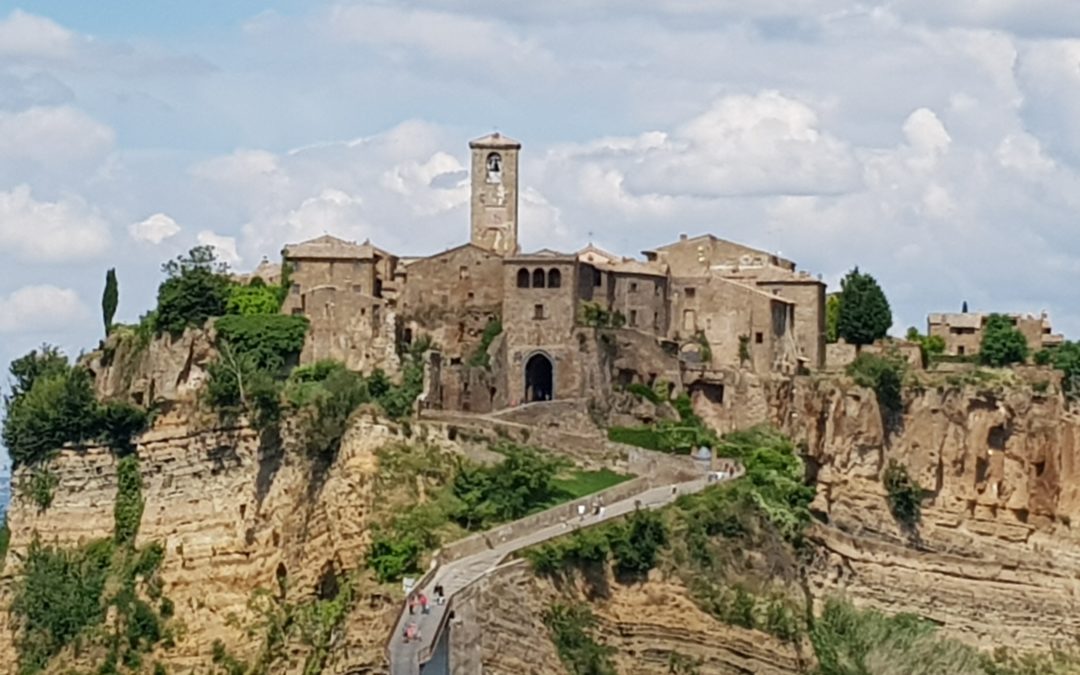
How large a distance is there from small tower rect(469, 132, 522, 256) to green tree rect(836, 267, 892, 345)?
36.1ft

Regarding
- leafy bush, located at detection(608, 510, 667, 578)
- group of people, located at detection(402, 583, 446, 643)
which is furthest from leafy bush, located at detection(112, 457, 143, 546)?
group of people, located at detection(402, 583, 446, 643)

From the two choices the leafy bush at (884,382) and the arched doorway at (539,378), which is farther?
the leafy bush at (884,382)

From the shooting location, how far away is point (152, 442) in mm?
82562

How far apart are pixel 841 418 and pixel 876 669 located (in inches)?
415

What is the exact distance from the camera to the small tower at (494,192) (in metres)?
92.4

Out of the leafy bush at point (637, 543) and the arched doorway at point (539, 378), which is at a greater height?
the arched doorway at point (539, 378)

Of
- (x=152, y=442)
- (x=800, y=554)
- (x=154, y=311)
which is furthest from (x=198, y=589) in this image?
(x=800, y=554)

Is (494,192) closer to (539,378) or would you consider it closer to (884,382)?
(539,378)

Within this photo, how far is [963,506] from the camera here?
89312 mm

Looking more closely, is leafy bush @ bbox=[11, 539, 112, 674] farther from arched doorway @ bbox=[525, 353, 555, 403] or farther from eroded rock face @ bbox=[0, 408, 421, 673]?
arched doorway @ bbox=[525, 353, 555, 403]

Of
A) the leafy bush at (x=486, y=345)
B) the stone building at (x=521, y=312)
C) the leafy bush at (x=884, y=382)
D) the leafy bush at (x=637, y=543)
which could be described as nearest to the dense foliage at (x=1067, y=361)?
the leafy bush at (x=884, y=382)

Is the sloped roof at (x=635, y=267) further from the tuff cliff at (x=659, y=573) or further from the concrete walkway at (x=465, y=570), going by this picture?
the concrete walkway at (x=465, y=570)

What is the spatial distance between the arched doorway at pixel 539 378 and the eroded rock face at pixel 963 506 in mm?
7437

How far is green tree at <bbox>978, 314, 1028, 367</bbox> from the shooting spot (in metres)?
95.2
